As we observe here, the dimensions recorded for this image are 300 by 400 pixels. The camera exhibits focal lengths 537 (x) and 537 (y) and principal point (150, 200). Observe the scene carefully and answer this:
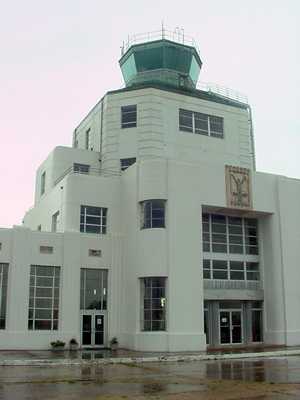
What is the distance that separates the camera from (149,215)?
105ft

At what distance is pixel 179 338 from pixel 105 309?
5127 mm

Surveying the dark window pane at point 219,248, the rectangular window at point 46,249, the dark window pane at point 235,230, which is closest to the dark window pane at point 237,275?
the dark window pane at point 219,248

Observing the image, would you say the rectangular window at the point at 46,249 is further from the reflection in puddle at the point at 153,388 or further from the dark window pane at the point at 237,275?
the reflection in puddle at the point at 153,388

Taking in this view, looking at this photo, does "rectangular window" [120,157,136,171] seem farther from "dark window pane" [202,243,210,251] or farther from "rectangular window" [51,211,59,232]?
"dark window pane" [202,243,210,251]

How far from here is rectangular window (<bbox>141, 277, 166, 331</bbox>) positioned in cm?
3053

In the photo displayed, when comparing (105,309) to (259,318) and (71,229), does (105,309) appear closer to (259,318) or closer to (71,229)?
(71,229)

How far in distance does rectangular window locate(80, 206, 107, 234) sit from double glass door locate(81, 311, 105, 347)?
520 cm

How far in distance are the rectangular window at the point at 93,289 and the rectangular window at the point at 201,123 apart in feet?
42.9

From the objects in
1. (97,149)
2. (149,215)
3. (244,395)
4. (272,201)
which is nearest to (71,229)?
(149,215)

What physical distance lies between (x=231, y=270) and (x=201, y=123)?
11.7 m

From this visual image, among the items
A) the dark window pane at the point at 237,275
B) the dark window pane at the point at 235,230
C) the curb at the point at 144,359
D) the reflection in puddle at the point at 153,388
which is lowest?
the curb at the point at 144,359

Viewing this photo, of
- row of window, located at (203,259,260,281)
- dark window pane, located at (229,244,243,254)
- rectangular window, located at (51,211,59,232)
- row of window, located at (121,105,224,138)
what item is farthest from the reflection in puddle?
row of window, located at (121,105,224,138)

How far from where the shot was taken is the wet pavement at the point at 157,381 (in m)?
13.3

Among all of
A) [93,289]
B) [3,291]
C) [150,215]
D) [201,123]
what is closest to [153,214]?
[150,215]
